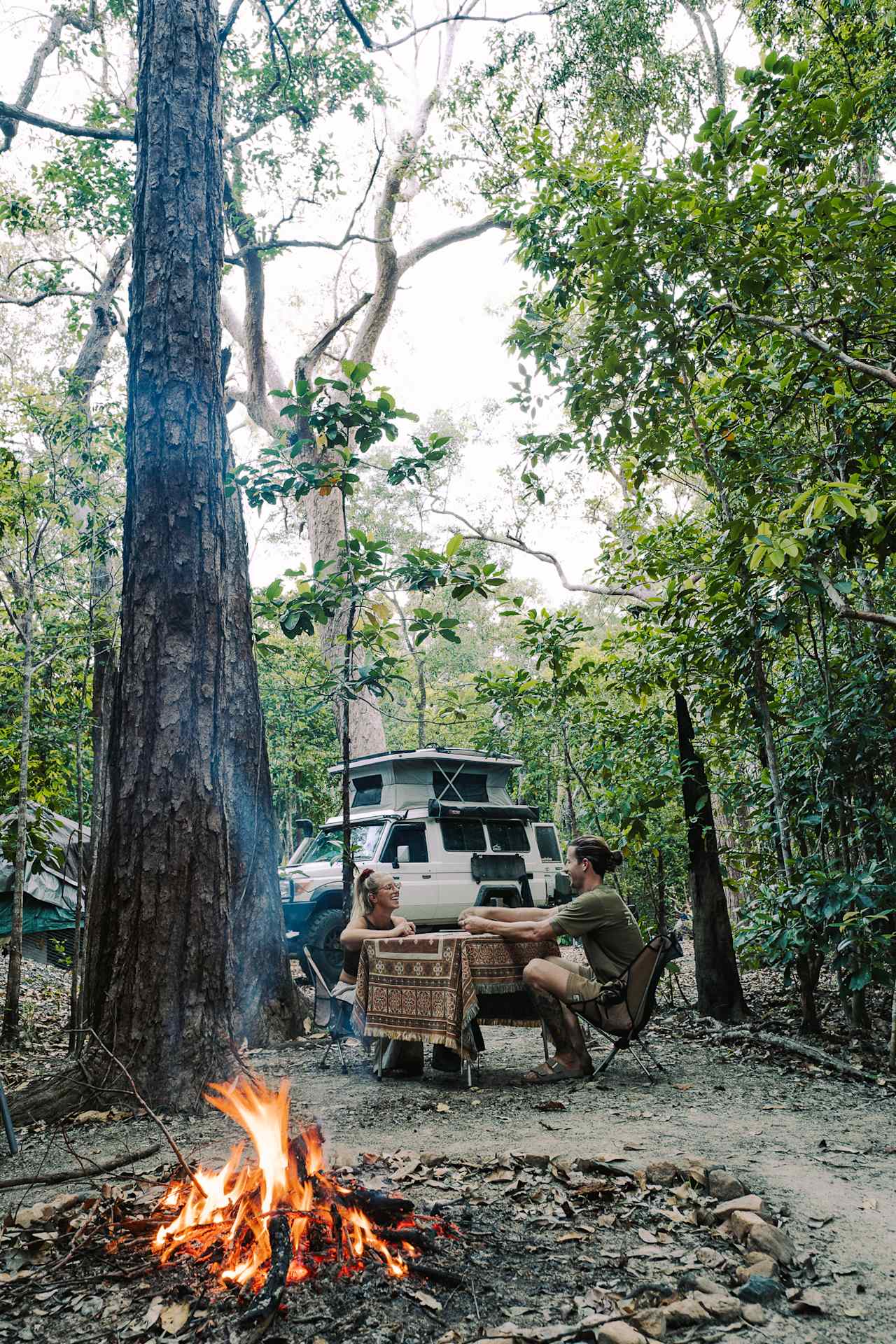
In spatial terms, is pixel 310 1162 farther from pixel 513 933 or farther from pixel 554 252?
pixel 554 252

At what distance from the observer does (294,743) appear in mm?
16953

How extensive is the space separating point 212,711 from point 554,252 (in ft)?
12.8

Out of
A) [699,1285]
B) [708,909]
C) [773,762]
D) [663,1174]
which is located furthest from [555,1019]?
[699,1285]

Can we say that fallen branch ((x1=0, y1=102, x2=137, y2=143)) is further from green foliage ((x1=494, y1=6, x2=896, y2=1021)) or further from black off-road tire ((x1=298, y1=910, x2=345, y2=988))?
black off-road tire ((x1=298, y1=910, x2=345, y2=988))

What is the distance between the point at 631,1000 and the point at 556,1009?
0.45m

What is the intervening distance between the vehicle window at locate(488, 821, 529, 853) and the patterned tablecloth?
572 cm

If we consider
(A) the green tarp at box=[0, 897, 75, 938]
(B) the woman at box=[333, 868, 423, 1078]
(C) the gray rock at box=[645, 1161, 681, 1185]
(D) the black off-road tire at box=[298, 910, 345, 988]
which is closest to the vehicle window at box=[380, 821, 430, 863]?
(D) the black off-road tire at box=[298, 910, 345, 988]

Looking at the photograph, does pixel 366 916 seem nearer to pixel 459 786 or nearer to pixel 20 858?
pixel 20 858

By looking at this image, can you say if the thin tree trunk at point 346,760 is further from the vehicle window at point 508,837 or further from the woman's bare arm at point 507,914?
the vehicle window at point 508,837

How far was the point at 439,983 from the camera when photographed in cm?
467

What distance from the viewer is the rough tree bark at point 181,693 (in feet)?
13.9

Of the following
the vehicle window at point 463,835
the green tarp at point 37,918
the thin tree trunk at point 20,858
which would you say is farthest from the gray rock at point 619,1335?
the green tarp at point 37,918

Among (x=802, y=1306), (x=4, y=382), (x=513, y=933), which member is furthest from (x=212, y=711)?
(x=4, y=382)

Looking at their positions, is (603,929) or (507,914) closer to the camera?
(603,929)
